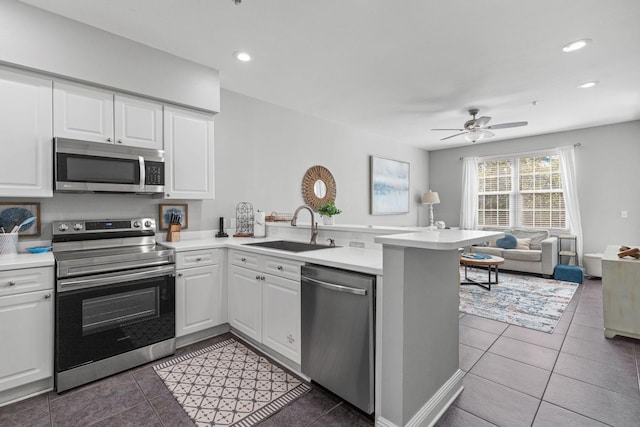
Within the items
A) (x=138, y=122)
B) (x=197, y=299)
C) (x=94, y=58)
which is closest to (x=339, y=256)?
(x=197, y=299)

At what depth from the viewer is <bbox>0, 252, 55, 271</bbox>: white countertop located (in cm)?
188

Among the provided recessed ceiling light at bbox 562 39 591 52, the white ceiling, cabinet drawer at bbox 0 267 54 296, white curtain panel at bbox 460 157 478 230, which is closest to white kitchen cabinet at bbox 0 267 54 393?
cabinet drawer at bbox 0 267 54 296

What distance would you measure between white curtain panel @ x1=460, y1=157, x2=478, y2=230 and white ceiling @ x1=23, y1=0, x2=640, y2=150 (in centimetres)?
253

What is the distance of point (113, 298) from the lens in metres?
2.21

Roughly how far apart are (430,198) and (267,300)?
559 cm

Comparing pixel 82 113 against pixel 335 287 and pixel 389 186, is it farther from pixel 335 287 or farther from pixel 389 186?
pixel 389 186

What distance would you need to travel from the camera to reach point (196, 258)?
271cm

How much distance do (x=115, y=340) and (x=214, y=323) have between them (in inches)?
31.3

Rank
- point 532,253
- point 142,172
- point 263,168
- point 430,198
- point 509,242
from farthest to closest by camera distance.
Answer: point 430,198
point 509,242
point 532,253
point 263,168
point 142,172

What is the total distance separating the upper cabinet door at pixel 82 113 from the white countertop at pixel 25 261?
907 millimetres

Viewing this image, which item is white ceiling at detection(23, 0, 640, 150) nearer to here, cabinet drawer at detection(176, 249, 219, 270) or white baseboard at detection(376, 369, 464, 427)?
cabinet drawer at detection(176, 249, 219, 270)

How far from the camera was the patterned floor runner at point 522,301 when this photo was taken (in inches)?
131

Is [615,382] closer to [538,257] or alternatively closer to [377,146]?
[538,257]

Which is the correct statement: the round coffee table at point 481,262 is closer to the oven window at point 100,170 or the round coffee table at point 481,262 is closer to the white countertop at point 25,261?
the oven window at point 100,170
